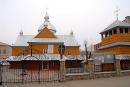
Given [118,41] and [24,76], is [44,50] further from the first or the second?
[24,76]

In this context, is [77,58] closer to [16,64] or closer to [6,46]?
[16,64]

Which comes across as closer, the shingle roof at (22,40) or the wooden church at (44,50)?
the wooden church at (44,50)

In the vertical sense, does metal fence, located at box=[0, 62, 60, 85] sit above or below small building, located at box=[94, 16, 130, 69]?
below

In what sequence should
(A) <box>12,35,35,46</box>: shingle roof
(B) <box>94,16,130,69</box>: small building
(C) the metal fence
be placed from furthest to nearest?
(A) <box>12,35,35,46</box>: shingle roof < (B) <box>94,16,130,69</box>: small building < (C) the metal fence

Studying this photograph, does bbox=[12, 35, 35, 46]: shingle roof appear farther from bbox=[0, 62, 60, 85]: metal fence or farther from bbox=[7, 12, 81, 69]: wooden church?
bbox=[0, 62, 60, 85]: metal fence

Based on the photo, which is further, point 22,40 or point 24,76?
point 22,40

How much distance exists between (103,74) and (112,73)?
129 cm

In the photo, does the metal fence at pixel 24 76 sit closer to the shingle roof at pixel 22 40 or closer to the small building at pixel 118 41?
the shingle roof at pixel 22 40

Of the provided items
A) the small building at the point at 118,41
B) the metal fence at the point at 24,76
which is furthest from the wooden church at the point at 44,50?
the small building at the point at 118,41

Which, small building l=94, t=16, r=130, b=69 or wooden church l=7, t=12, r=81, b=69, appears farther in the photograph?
wooden church l=7, t=12, r=81, b=69

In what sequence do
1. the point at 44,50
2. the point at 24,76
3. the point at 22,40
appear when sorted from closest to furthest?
the point at 24,76 < the point at 44,50 < the point at 22,40

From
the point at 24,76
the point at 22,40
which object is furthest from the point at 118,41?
the point at 22,40

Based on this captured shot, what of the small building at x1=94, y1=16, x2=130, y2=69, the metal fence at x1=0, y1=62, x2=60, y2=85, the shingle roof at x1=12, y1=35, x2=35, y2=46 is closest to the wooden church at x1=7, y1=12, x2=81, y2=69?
the shingle roof at x1=12, y1=35, x2=35, y2=46

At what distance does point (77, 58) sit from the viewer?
36.1m
